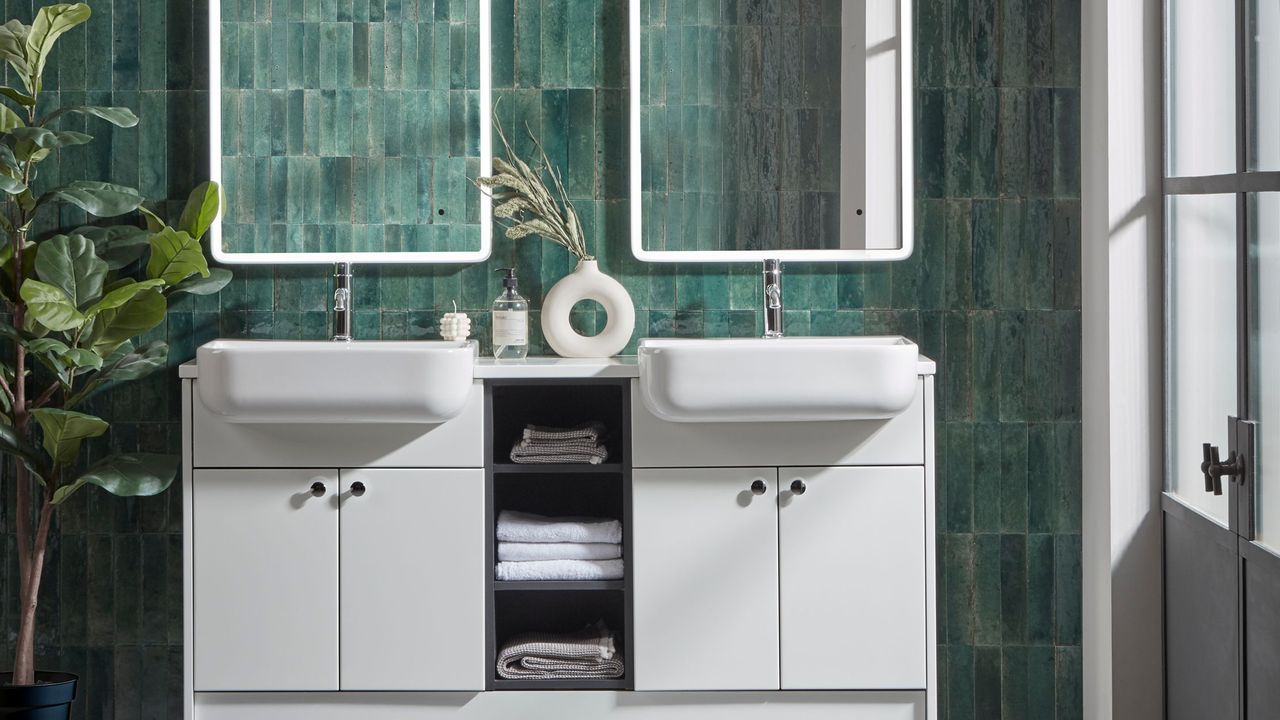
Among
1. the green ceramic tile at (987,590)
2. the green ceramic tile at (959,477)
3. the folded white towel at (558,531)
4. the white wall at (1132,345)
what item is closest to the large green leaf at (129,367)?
the folded white towel at (558,531)

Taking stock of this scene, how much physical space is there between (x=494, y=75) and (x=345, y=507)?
1.04m

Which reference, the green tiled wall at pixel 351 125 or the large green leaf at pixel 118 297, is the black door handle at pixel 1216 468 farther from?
the large green leaf at pixel 118 297

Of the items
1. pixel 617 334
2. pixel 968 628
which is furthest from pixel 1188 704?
pixel 617 334

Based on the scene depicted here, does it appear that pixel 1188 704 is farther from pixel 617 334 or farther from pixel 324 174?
pixel 324 174

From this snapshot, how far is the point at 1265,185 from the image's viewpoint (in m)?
1.84

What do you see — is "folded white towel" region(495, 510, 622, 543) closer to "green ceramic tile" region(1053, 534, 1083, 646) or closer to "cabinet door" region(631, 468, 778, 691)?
"cabinet door" region(631, 468, 778, 691)

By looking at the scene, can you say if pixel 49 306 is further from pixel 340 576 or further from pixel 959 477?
pixel 959 477

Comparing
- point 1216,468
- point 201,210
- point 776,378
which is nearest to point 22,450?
point 201,210

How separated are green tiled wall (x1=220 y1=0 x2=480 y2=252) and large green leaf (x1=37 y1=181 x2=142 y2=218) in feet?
0.86

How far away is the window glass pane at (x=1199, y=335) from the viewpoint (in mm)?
2029

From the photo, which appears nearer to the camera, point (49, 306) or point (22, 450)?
point (49, 306)

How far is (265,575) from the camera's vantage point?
7.41 ft

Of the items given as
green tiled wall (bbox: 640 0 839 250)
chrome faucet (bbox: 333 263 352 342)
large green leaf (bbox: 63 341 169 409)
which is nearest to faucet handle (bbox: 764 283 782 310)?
green tiled wall (bbox: 640 0 839 250)

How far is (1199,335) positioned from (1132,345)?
0.72 feet
